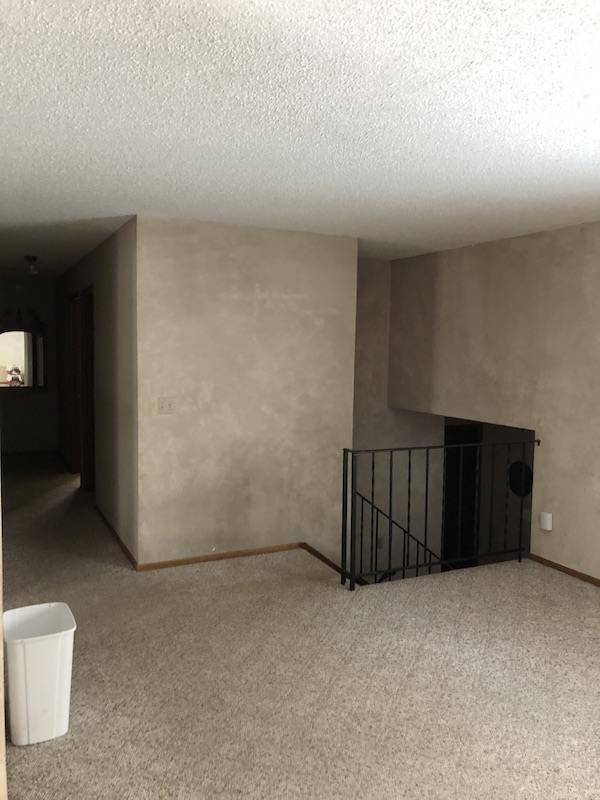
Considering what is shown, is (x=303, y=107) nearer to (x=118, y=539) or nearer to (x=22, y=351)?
(x=118, y=539)

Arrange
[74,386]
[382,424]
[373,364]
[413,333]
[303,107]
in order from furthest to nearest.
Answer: [74,386]
[382,424]
[373,364]
[413,333]
[303,107]

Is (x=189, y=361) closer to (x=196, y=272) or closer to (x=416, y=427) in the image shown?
(x=196, y=272)

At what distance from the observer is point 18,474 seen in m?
7.27

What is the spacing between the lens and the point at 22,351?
8539mm

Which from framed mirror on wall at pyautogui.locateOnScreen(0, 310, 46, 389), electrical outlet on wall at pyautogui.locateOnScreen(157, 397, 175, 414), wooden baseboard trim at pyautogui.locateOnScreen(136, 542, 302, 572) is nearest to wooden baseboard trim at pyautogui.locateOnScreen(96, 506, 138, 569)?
wooden baseboard trim at pyautogui.locateOnScreen(136, 542, 302, 572)

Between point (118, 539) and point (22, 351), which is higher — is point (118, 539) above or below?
below

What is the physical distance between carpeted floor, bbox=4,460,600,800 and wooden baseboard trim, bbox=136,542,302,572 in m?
0.09

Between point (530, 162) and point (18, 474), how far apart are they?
6366 mm

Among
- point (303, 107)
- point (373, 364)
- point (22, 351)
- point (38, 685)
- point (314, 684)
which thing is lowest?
point (314, 684)

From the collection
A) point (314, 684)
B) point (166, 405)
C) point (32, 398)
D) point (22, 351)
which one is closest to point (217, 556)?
point (166, 405)

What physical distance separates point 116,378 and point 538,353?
314 cm

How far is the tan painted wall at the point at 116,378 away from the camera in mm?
4453

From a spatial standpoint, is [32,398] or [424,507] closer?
[424,507]

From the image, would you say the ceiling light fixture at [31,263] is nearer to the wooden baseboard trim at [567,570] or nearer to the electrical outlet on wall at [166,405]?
the electrical outlet on wall at [166,405]
